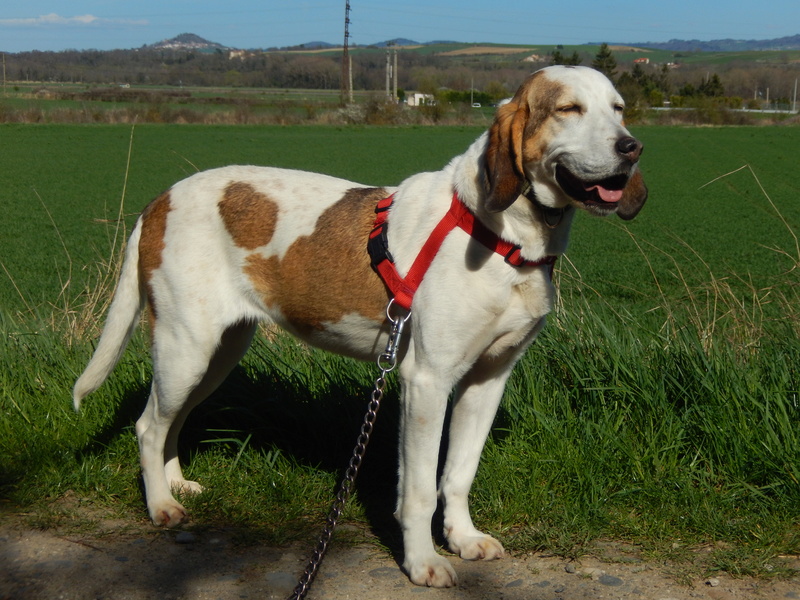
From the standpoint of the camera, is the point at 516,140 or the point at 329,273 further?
the point at 329,273

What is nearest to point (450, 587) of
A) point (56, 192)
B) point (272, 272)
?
point (272, 272)

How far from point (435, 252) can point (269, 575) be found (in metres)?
1.44

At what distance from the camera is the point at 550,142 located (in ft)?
10.5

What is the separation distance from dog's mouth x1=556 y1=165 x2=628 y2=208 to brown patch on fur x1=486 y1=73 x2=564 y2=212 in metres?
0.13

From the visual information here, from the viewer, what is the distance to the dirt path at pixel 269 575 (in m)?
3.20

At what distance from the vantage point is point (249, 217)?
3883mm

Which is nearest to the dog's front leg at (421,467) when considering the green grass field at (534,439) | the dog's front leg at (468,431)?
the dog's front leg at (468,431)

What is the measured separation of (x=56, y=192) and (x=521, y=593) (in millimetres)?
24572

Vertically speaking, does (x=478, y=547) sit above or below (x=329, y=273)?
below

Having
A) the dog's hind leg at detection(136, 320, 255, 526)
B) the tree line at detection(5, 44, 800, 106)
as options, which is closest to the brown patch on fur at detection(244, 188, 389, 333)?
the dog's hind leg at detection(136, 320, 255, 526)

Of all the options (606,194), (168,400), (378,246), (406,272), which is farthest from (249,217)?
(606,194)

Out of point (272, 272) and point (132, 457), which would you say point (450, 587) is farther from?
point (132, 457)

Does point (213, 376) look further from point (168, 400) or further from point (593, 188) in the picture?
point (593, 188)

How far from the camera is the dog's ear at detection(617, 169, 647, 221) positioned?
3.30 m
